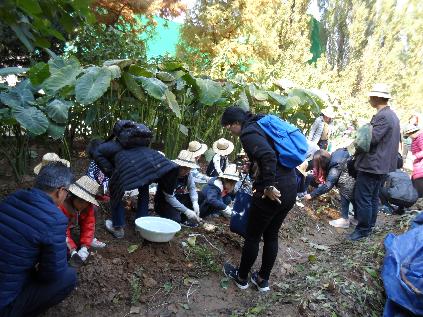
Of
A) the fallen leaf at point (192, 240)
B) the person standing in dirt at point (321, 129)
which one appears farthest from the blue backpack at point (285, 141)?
the person standing in dirt at point (321, 129)

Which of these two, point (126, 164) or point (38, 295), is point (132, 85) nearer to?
point (126, 164)

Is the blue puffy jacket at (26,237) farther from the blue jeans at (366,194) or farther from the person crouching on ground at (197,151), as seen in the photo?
the blue jeans at (366,194)

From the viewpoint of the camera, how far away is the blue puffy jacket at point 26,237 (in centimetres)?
217

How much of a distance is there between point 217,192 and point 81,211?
5.62 ft

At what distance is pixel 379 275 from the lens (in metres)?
3.60

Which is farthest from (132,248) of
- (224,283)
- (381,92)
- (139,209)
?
(381,92)

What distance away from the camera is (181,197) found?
4.51m

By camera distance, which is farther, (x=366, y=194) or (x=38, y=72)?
(x=366, y=194)

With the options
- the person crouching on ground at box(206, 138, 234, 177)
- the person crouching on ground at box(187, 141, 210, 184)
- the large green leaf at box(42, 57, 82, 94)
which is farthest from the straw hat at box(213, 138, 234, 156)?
the large green leaf at box(42, 57, 82, 94)

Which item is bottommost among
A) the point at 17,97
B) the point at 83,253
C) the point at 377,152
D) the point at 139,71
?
the point at 83,253

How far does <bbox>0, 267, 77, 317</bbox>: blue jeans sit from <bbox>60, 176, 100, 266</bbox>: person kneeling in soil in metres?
0.54

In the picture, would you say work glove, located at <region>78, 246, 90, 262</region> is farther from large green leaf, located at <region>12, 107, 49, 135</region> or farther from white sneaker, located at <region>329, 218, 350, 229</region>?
white sneaker, located at <region>329, 218, 350, 229</region>

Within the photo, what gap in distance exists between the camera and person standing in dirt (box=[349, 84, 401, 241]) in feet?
14.2

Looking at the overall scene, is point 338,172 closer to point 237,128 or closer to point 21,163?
point 237,128
